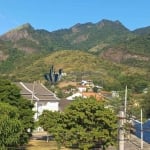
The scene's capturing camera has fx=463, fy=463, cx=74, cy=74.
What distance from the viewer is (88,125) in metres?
33.9

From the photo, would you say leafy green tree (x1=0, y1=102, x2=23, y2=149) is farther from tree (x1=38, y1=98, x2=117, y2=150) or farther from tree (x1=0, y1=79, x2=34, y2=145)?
tree (x1=0, y1=79, x2=34, y2=145)

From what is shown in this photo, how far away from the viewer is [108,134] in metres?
33.8

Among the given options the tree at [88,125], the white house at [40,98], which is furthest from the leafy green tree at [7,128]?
the white house at [40,98]

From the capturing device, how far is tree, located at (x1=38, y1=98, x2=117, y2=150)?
33.3 meters

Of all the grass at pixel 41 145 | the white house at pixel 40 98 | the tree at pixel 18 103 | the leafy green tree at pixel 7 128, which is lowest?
the grass at pixel 41 145

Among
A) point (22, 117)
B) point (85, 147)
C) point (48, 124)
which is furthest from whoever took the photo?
point (48, 124)

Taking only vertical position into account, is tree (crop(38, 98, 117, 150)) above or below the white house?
below

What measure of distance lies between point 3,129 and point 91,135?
685 cm

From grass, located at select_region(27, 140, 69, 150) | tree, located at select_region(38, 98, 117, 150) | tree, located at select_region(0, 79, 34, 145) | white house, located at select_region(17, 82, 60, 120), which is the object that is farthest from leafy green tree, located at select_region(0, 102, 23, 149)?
white house, located at select_region(17, 82, 60, 120)

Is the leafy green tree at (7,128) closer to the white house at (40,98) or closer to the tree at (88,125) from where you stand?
the tree at (88,125)

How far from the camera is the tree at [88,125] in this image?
33.3m

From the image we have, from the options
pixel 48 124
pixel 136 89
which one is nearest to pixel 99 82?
pixel 136 89

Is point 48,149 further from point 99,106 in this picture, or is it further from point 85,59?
point 85,59

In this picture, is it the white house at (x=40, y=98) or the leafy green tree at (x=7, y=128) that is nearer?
the leafy green tree at (x=7, y=128)
